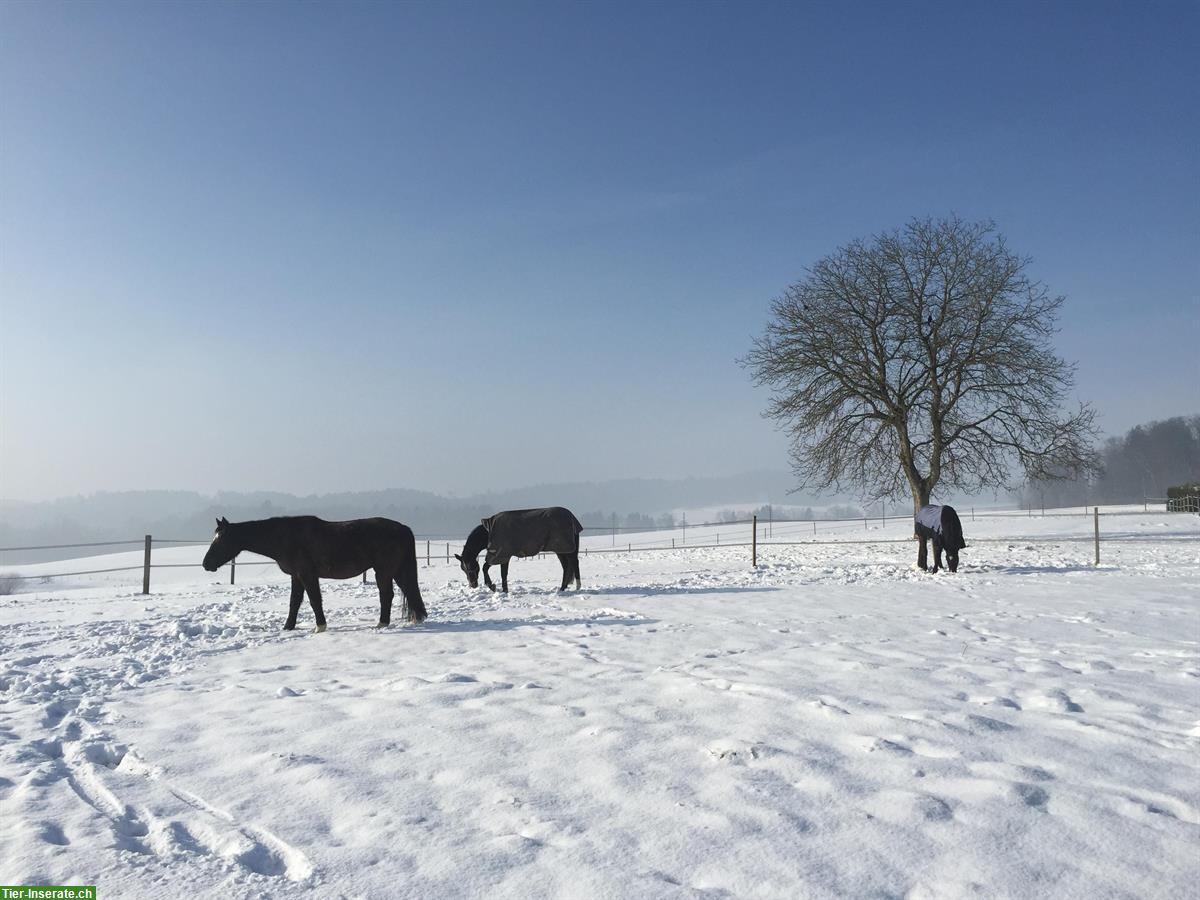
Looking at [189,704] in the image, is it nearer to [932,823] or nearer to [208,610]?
[932,823]

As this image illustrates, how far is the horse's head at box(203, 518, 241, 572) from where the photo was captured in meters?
8.58

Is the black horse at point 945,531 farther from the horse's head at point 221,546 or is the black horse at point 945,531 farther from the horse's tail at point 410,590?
the horse's head at point 221,546

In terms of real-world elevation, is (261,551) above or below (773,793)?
above

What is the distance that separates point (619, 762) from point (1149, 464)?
135142 mm

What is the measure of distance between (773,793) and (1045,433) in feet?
73.6

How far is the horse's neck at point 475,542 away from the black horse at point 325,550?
4.96m

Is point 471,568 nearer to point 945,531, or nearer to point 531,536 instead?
point 531,536

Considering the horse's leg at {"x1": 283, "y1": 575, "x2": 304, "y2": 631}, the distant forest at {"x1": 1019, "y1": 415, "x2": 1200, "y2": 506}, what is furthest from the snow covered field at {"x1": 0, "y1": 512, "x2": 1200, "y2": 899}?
the distant forest at {"x1": 1019, "y1": 415, "x2": 1200, "y2": 506}

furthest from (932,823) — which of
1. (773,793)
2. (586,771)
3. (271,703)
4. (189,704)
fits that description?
(189,704)

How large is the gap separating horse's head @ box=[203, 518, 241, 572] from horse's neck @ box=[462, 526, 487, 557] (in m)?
5.34

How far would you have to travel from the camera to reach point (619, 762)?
3385mm

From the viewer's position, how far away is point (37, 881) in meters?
2.33

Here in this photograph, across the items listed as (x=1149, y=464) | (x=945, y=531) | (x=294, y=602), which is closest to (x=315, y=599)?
(x=294, y=602)

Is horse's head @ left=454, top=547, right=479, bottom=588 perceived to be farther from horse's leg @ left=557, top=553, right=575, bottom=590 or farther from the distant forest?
the distant forest
